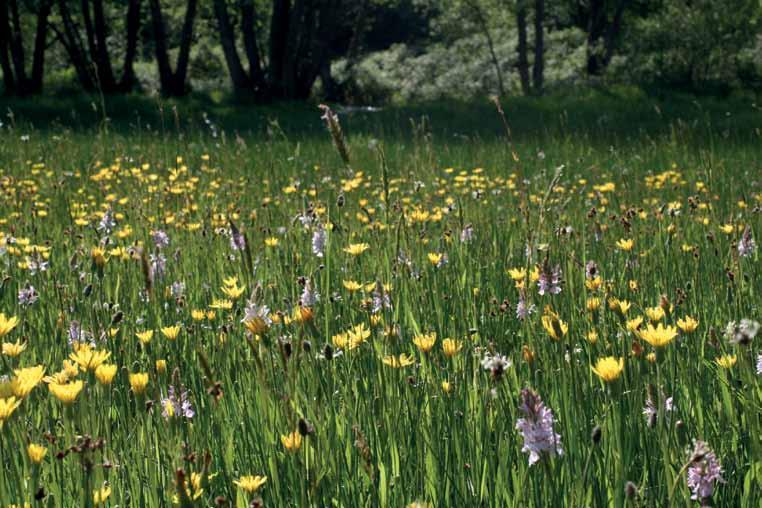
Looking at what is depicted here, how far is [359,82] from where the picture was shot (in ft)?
90.6

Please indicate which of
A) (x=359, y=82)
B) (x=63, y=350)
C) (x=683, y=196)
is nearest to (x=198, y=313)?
(x=63, y=350)

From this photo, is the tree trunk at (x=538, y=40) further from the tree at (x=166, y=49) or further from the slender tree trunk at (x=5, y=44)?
the slender tree trunk at (x=5, y=44)

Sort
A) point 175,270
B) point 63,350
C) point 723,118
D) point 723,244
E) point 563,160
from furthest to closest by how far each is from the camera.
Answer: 1. point 723,118
2. point 563,160
3. point 723,244
4. point 175,270
5. point 63,350

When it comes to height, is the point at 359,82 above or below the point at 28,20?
below

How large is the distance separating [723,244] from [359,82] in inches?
968

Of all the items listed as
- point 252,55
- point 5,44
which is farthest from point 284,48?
point 5,44

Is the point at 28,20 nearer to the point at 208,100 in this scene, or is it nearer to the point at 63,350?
the point at 208,100

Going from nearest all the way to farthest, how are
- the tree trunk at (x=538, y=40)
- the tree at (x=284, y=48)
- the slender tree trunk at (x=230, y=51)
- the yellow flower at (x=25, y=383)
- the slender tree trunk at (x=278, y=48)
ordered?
the yellow flower at (x=25, y=383), the slender tree trunk at (x=230, y=51), the tree at (x=284, y=48), the slender tree trunk at (x=278, y=48), the tree trunk at (x=538, y=40)

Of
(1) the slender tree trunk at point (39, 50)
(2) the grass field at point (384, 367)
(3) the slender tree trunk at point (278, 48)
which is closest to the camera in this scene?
(2) the grass field at point (384, 367)

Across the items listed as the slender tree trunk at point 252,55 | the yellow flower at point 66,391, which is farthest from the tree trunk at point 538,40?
the yellow flower at point 66,391

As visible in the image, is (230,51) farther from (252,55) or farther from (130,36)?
(130,36)

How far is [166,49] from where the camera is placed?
60.7ft

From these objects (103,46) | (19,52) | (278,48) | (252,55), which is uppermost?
(19,52)

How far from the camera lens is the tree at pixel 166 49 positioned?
1750 centimetres
